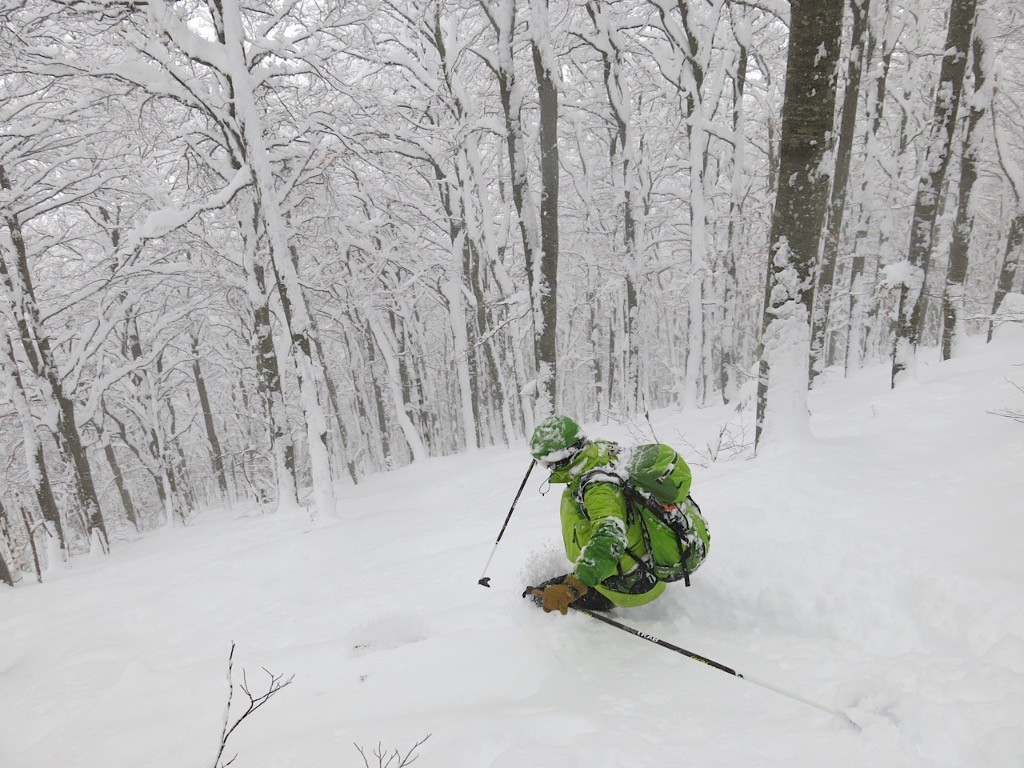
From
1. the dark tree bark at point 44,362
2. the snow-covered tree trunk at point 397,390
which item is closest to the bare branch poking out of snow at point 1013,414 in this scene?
the snow-covered tree trunk at point 397,390

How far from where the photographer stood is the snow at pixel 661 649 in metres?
2.37

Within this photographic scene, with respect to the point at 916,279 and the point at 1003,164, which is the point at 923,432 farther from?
the point at 1003,164

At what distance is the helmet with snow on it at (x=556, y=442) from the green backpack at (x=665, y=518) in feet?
1.15

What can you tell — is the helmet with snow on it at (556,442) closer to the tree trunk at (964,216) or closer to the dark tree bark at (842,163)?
the dark tree bark at (842,163)

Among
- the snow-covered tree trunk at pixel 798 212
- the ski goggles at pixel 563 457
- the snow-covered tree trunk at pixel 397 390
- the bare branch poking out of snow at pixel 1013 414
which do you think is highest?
the snow-covered tree trunk at pixel 798 212

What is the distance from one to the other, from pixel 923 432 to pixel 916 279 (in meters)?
4.39

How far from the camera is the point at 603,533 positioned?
3.00 meters

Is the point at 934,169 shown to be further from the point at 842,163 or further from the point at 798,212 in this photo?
the point at 798,212

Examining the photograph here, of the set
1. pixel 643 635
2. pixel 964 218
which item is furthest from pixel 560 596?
pixel 964 218

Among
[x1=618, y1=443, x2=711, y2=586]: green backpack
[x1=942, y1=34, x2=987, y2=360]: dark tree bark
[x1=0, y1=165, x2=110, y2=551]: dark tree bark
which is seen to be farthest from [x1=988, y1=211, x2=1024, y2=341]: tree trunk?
[x1=0, y1=165, x2=110, y2=551]: dark tree bark

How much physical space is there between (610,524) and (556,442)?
0.61 metres

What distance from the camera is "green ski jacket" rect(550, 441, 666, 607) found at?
9.75 ft

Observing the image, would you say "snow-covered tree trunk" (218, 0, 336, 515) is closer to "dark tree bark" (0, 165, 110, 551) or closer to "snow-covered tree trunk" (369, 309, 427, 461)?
"dark tree bark" (0, 165, 110, 551)

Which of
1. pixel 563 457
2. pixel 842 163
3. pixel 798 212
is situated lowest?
pixel 563 457
